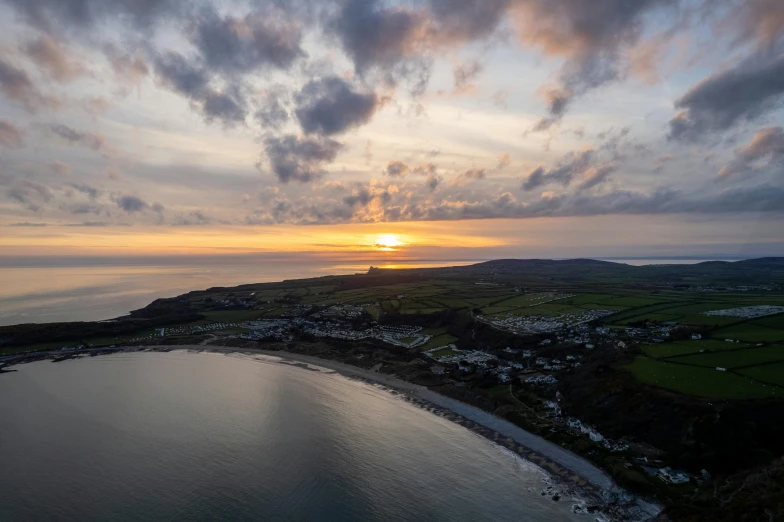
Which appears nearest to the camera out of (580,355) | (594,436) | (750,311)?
(594,436)

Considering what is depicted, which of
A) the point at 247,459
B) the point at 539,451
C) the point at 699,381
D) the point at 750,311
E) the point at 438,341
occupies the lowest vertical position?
the point at 539,451

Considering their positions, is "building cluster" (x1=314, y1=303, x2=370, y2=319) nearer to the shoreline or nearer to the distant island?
the distant island

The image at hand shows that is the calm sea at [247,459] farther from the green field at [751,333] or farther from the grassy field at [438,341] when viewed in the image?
the green field at [751,333]

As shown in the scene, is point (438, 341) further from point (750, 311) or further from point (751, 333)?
point (750, 311)

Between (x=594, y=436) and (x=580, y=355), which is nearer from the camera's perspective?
(x=594, y=436)

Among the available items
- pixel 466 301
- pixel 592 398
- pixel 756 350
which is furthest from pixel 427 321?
pixel 756 350

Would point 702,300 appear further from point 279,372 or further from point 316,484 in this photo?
point 316,484

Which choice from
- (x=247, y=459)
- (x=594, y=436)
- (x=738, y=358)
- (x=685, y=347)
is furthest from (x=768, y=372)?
(x=247, y=459)
